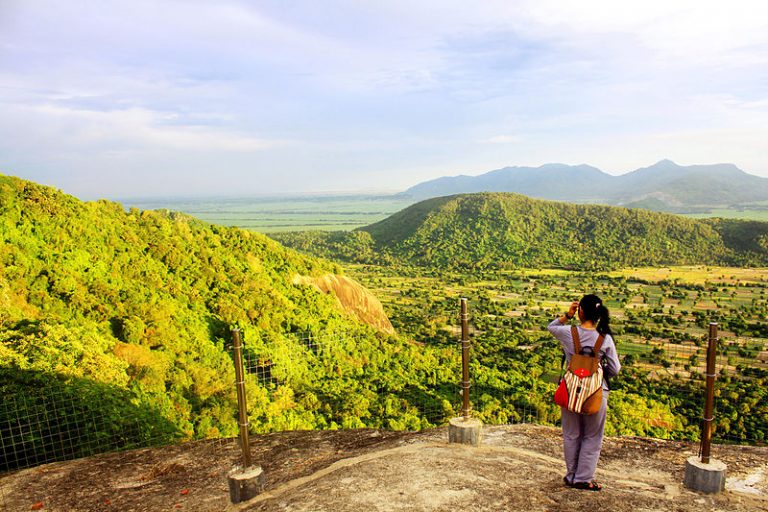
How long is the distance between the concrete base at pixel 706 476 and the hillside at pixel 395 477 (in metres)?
0.08

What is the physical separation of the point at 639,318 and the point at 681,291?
792 inches

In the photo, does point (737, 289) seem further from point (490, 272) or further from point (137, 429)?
point (137, 429)

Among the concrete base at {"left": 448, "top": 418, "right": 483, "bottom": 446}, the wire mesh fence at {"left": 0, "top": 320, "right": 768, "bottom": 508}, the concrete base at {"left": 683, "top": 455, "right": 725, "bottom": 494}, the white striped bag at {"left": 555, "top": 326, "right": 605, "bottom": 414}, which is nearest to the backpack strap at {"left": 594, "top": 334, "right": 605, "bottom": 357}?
the white striped bag at {"left": 555, "top": 326, "right": 605, "bottom": 414}

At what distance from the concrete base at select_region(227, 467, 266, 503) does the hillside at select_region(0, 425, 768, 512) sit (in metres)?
0.09

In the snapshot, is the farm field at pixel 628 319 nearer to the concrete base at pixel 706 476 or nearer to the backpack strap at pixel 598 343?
the concrete base at pixel 706 476

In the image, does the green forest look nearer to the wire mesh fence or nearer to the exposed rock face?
the wire mesh fence

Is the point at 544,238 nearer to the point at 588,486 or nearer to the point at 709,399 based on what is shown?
the point at 709,399

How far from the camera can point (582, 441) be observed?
14.9ft

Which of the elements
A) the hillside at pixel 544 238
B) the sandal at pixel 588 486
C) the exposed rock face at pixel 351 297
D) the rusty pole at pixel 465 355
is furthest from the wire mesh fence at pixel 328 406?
the hillside at pixel 544 238

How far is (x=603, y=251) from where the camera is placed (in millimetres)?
95438

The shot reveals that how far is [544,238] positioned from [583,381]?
103 metres

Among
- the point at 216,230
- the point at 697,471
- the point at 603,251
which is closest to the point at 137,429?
the point at 697,471

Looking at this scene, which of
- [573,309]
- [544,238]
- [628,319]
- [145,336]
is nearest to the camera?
[573,309]

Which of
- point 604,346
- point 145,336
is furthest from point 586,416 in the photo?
point 145,336
